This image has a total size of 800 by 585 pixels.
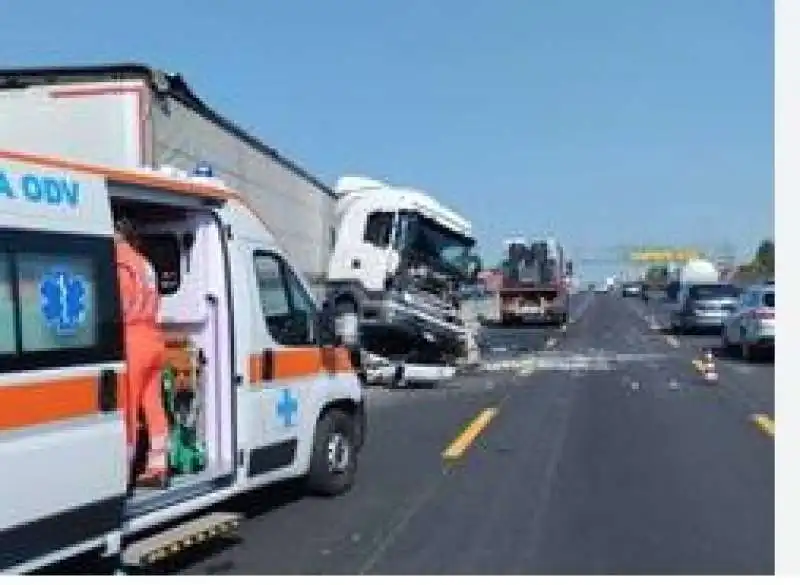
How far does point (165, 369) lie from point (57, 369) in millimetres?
1511

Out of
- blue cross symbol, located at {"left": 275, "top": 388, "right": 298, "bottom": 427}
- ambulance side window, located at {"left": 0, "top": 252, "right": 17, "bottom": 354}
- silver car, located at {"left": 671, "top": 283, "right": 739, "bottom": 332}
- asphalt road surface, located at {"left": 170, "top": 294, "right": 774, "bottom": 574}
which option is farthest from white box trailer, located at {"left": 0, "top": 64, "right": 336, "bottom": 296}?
silver car, located at {"left": 671, "top": 283, "right": 739, "bottom": 332}

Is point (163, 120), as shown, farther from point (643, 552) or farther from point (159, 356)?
point (643, 552)

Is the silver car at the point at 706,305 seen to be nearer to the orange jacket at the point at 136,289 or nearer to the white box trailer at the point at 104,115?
the white box trailer at the point at 104,115

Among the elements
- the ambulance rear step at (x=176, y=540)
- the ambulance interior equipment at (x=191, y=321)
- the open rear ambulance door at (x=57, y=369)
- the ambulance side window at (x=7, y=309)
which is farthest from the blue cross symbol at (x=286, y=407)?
the ambulance side window at (x=7, y=309)

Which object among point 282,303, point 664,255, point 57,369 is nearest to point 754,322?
point 282,303

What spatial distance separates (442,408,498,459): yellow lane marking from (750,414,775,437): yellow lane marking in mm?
3297

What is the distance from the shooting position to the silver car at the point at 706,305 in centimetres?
3900

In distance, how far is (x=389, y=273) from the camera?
22.4 metres

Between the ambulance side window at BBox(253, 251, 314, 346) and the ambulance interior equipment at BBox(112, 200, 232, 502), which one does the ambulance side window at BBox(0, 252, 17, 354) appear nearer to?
the ambulance interior equipment at BBox(112, 200, 232, 502)

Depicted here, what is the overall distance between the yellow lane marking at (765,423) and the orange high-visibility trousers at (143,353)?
8.45 meters

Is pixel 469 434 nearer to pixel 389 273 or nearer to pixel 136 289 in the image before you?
pixel 136 289
